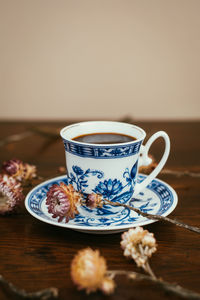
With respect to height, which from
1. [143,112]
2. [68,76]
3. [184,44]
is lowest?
[143,112]

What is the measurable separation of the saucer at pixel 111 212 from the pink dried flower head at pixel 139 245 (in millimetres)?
48

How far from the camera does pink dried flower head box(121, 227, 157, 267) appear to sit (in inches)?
19.3

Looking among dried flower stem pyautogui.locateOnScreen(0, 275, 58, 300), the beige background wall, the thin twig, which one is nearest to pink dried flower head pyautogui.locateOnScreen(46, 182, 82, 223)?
dried flower stem pyautogui.locateOnScreen(0, 275, 58, 300)

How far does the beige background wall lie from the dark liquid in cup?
109cm

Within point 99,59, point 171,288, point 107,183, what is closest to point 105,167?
point 107,183

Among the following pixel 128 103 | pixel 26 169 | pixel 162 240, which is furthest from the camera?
pixel 128 103

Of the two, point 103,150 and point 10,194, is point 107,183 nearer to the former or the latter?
point 103,150

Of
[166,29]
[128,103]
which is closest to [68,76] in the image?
[128,103]

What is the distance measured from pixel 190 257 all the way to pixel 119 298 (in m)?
0.15

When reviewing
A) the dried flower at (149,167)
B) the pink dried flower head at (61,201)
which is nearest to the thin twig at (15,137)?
the dried flower at (149,167)

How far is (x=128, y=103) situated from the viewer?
1815mm

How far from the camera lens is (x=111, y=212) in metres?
0.64

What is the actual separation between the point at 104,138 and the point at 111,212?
15 centimetres

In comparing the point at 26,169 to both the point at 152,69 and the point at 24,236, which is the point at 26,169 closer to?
the point at 24,236
